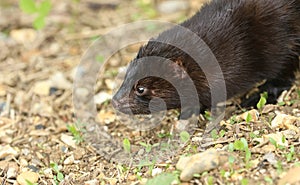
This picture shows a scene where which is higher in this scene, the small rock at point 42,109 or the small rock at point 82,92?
the small rock at point 82,92

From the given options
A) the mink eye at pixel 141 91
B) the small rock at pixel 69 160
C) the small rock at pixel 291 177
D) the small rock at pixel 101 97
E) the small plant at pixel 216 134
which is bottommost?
the small rock at pixel 69 160

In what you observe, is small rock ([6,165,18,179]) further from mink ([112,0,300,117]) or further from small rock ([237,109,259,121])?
small rock ([237,109,259,121])

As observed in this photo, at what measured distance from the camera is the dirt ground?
4.78 m

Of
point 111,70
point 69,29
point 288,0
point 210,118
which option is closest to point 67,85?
point 111,70

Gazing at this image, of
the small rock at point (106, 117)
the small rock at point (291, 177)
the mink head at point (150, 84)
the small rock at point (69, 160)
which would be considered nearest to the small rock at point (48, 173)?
the small rock at point (69, 160)

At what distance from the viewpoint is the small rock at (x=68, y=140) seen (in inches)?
235

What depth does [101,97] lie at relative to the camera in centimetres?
675

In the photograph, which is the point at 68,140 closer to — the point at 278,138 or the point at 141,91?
the point at 141,91

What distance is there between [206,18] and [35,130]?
2258 mm

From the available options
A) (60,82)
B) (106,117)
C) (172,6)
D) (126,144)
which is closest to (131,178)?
(126,144)

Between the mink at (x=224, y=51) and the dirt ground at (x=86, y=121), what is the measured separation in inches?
14.6

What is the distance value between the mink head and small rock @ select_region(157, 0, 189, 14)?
2.97 meters

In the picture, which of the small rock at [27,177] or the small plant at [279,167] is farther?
the small rock at [27,177]

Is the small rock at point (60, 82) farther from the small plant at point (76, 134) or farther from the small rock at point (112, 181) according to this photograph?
the small rock at point (112, 181)
